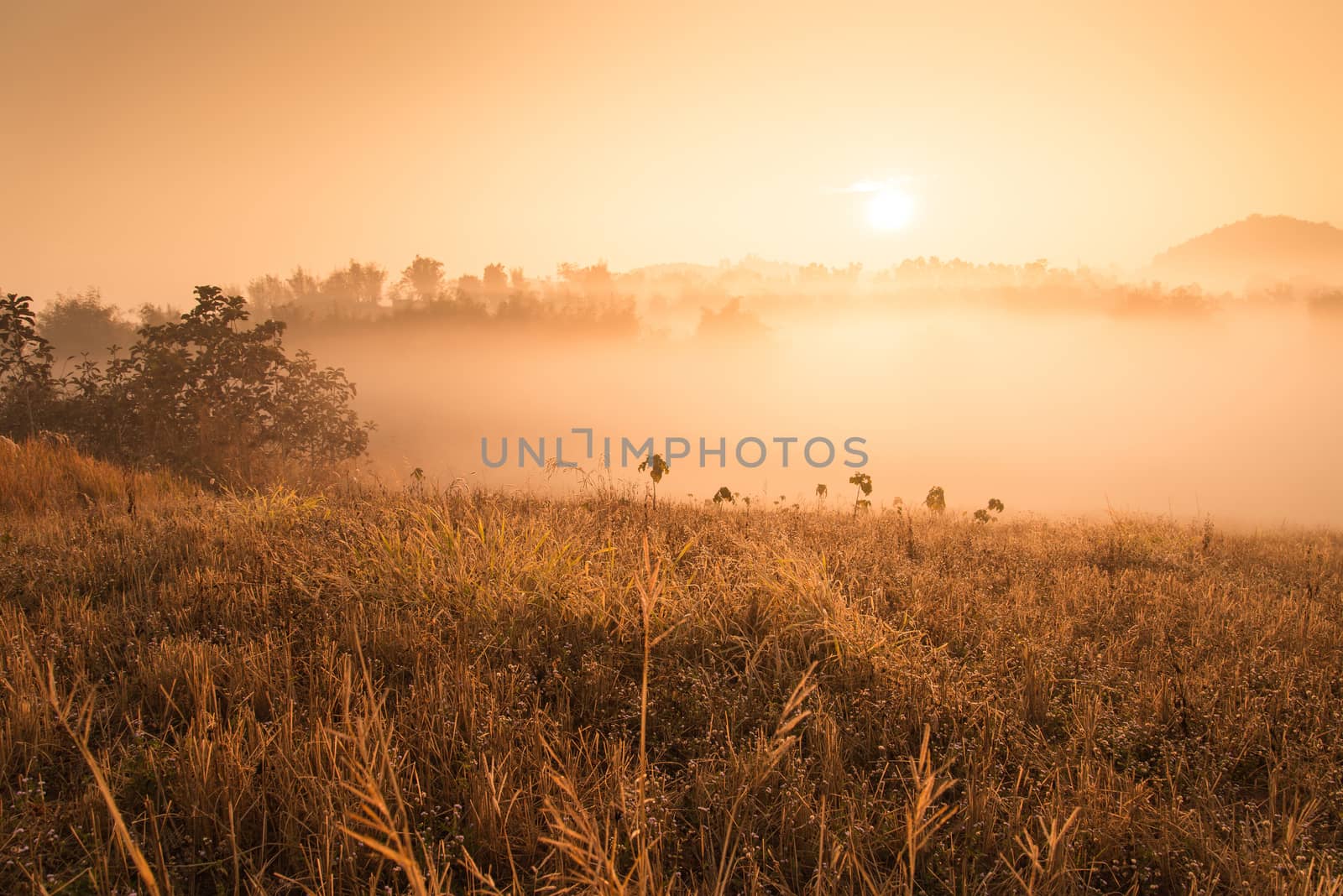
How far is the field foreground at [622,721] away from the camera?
1934mm

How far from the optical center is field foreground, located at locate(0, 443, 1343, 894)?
193 cm

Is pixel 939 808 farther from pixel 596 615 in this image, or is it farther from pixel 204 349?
pixel 204 349

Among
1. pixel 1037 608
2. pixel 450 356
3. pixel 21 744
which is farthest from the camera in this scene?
pixel 450 356

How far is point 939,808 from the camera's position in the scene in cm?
222

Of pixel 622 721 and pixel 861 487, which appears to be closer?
pixel 622 721

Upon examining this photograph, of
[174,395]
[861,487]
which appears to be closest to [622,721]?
[861,487]

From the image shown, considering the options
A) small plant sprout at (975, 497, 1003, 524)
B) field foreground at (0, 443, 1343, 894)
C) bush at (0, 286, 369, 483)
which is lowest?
small plant sprout at (975, 497, 1003, 524)

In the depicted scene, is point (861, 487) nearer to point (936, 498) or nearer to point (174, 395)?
point (936, 498)

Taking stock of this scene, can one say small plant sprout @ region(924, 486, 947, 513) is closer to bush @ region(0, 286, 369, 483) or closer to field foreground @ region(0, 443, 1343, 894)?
field foreground @ region(0, 443, 1343, 894)

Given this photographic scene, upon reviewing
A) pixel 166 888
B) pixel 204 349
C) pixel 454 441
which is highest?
pixel 204 349

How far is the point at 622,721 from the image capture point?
270cm

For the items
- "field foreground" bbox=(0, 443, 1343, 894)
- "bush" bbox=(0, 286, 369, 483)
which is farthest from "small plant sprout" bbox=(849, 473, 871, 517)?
"bush" bbox=(0, 286, 369, 483)

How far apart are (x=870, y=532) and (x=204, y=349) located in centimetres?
939

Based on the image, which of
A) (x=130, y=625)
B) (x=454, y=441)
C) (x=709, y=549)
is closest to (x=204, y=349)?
(x=130, y=625)
